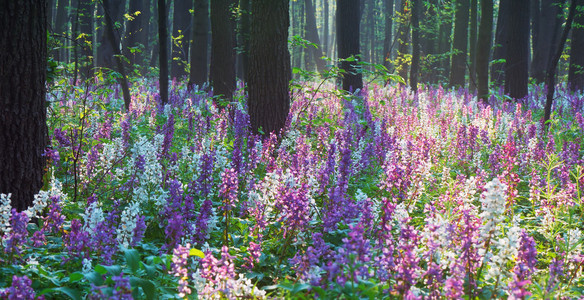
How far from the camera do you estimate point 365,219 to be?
3.00 meters

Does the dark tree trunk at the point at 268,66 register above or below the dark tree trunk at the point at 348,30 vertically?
below

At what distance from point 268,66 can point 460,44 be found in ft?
58.6

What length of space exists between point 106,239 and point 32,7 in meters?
2.28

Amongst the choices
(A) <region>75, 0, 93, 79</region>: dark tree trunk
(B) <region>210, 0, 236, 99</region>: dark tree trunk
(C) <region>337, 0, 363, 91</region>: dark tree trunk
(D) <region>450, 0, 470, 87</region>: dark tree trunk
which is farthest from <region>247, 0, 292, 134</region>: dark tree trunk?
(D) <region>450, 0, 470, 87</region>: dark tree trunk

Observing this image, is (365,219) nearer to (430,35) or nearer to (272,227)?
(272,227)

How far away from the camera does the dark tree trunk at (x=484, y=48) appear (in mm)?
13391

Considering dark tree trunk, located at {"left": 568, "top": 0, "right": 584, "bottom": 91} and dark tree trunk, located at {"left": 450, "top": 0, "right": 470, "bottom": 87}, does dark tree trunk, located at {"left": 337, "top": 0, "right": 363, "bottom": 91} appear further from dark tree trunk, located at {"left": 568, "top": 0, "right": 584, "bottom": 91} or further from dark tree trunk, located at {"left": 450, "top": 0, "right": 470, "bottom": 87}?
dark tree trunk, located at {"left": 450, "top": 0, "right": 470, "bottom": 87}

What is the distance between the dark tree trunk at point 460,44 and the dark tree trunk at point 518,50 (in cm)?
767

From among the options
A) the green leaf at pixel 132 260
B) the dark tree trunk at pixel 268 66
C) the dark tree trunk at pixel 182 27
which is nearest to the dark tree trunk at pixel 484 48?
the dark tree trunk at pixel 268 66

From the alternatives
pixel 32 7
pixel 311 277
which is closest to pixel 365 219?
pixel 311 277

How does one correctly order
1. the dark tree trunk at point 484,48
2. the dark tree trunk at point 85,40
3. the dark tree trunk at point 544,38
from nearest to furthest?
the dark tree trunk at point 85,40 < the dark tree trunk at point 484,48 < the dark tree trunk at point 544,38

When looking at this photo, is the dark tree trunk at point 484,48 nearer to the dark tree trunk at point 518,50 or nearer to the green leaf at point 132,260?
the dark tree trunk at point 518,50

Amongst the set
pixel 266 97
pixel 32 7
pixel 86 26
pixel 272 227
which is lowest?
pixel 272 227

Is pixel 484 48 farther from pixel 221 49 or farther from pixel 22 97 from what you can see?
pixel 22 97
